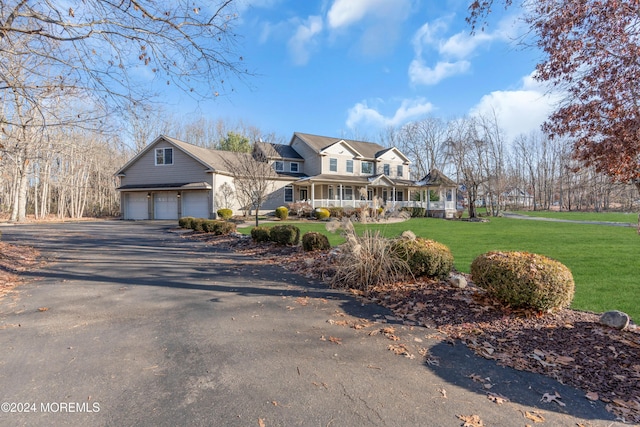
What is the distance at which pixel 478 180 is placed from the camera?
29016mm

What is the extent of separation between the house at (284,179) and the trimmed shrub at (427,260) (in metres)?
16.0

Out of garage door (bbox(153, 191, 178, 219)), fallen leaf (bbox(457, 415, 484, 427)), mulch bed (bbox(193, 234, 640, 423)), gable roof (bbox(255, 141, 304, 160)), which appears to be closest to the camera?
fallen leaf (bbox(457, 415, 484, 427))

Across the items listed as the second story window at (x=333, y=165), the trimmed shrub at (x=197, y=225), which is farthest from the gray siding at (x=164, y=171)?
the second story window at (x=333, y=165)

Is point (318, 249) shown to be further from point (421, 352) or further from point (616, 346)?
point (616, 346)

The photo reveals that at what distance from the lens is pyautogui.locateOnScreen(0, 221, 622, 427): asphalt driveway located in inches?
100

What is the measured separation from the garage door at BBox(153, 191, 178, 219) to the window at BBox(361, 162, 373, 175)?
18.4 meters

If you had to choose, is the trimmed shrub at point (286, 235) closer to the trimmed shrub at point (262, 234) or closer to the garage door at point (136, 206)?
the trimmed shrub at point (262, 234)

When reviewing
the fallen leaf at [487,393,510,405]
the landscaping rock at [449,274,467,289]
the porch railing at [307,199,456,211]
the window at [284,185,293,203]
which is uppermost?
the window at [284,185,293,203]

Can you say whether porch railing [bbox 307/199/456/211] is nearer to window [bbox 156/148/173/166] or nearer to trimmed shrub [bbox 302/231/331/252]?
window [bbox 156/148/173/166]

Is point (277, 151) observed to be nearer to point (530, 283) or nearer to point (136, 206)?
point (136, 206)

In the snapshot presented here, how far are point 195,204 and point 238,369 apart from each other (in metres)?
24.5

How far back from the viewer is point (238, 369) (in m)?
3.20

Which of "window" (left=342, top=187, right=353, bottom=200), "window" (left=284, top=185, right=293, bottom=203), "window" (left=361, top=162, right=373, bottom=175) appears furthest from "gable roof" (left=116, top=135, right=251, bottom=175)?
"window" (left=361, top=162, right=373, bottom=175)

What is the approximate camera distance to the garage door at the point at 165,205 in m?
26.5
